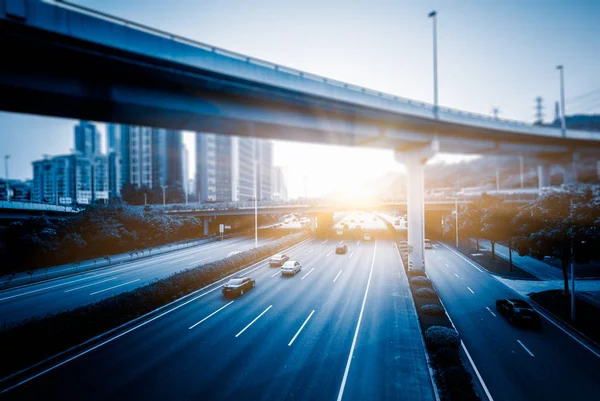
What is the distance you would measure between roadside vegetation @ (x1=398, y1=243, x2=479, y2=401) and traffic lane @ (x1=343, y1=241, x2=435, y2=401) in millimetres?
434

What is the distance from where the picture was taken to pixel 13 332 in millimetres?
12797

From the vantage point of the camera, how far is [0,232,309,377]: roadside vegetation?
12352mm

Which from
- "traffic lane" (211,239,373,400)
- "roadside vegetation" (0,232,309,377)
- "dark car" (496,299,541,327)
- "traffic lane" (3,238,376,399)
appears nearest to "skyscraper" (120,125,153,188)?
"roadside vegetation" (0,232,309,377)

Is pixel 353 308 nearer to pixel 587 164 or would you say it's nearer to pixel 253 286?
pixel 253 286

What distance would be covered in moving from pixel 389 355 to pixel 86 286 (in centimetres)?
2446

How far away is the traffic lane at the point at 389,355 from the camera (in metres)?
10.6

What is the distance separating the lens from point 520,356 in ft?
43.4

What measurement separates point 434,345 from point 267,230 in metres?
51.9

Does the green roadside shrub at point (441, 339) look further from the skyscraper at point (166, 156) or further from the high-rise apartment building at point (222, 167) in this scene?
the skyscraper at point (166, 156)

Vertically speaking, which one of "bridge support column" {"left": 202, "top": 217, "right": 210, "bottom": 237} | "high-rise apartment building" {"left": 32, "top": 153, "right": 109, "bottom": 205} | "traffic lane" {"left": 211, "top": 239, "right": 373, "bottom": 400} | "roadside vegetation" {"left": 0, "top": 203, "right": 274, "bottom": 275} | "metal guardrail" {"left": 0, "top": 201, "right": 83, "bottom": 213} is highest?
"high-rise apartment building" {"left": 32, "top": 153, "right": 109, "bottom": 205}

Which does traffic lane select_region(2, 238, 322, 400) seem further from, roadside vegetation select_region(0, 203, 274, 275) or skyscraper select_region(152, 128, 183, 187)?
skyscraper select_region(152, 128, 183, 187)

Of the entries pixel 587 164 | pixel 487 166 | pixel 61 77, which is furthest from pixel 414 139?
pixel 487 166

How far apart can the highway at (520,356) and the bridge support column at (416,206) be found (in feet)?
19.2

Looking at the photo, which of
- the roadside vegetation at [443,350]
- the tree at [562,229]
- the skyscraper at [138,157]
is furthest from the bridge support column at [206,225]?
the skyscraper at [138,157]
